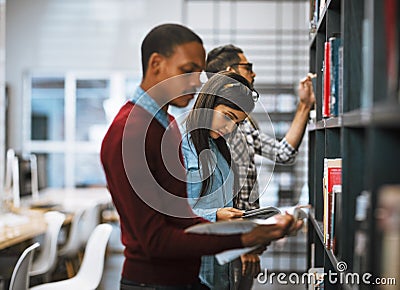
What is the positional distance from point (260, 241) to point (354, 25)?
651 mm

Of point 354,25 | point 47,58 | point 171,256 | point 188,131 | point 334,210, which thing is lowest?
point 171,256

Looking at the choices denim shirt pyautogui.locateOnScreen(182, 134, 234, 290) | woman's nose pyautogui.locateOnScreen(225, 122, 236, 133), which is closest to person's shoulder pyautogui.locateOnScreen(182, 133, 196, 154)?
Answer: denim shirt pyautogui.locateOnScreen(182, 134, 234, 290)

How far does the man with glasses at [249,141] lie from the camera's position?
2.37 meters

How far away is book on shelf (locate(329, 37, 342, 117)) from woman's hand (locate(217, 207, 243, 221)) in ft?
1.47

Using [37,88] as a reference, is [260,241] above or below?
below

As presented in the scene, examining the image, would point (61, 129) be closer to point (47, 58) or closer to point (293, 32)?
point (47, 58)

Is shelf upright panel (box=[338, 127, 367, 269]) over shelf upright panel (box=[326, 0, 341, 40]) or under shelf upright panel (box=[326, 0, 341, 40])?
under

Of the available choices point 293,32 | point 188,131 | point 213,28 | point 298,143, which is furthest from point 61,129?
point 188,131

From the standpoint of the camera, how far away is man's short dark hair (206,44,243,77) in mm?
2410

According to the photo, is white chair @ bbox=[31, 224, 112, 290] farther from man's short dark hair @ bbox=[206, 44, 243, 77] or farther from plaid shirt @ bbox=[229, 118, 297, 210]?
man's short dark hair @ bbox=[206, 44, 243, 77]

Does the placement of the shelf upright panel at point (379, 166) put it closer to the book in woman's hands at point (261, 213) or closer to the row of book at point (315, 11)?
the book in woman's hands at point (261, 213)

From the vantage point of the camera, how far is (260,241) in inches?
78.5

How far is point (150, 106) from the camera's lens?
6.93ft

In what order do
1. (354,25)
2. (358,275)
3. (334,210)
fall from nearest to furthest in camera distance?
(358,275) < (354,25) < (334,210)
